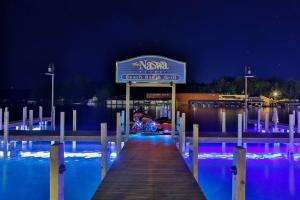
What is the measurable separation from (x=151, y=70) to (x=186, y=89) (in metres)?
119

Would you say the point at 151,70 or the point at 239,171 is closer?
the point at 239,171

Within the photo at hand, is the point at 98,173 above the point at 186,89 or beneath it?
beneath

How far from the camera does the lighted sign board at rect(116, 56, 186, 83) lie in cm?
1619

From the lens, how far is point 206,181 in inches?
581

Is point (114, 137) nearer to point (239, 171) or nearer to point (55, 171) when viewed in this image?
point (55, 171)

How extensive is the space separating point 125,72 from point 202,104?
339 feet

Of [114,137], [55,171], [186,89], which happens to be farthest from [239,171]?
[186,89]

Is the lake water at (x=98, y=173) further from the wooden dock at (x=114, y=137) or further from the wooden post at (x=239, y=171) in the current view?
the wooden post at (x=239, y=171)

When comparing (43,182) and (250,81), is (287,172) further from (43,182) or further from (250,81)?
(250,81)

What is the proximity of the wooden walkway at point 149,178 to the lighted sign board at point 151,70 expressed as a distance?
3.78 metres

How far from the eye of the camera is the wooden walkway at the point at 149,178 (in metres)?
7.78

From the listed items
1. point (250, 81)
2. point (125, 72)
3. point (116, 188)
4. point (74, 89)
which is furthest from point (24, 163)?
point (250, 81)

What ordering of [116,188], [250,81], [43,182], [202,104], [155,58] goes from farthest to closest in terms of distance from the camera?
[250,81], [202,104], [155,58], [43,182], [116,188]

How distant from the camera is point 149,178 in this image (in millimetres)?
9242
